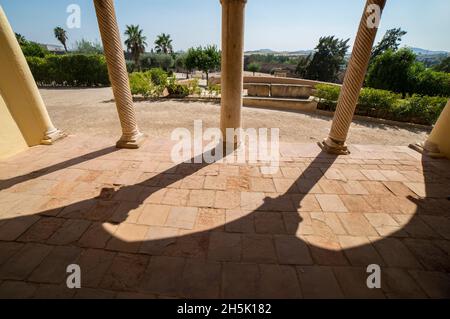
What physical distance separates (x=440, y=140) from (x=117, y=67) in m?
8.12

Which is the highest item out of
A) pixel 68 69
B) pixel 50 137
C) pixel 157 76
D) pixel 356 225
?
pixel 68 69

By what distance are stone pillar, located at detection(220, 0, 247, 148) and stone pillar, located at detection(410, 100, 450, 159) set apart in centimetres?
493

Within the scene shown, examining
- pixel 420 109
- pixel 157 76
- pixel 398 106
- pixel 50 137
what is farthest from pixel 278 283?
pixel 157 76

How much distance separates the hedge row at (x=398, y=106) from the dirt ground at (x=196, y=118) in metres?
1.00

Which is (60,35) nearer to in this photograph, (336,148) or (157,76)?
(157,76)

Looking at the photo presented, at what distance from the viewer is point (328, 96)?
12648mm

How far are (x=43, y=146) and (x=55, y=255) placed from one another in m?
4.14

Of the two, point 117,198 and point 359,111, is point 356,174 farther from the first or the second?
point 359,111

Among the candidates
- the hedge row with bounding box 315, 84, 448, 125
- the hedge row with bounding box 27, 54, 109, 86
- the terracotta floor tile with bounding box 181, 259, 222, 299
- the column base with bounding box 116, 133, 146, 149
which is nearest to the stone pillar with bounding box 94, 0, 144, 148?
the column base with bounding box 116, 133, 146, 149

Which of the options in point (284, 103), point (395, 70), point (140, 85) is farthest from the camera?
point (395, 70)

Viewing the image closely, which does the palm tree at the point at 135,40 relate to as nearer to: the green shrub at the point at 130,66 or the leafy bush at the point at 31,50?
the green shrub at the point at 130,66

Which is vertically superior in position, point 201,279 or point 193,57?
point 193,57

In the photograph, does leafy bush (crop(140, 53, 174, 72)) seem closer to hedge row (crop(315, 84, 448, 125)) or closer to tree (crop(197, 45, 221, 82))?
tree (crop(197, 45, 221, 82))

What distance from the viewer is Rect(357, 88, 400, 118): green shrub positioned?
1138 cm
